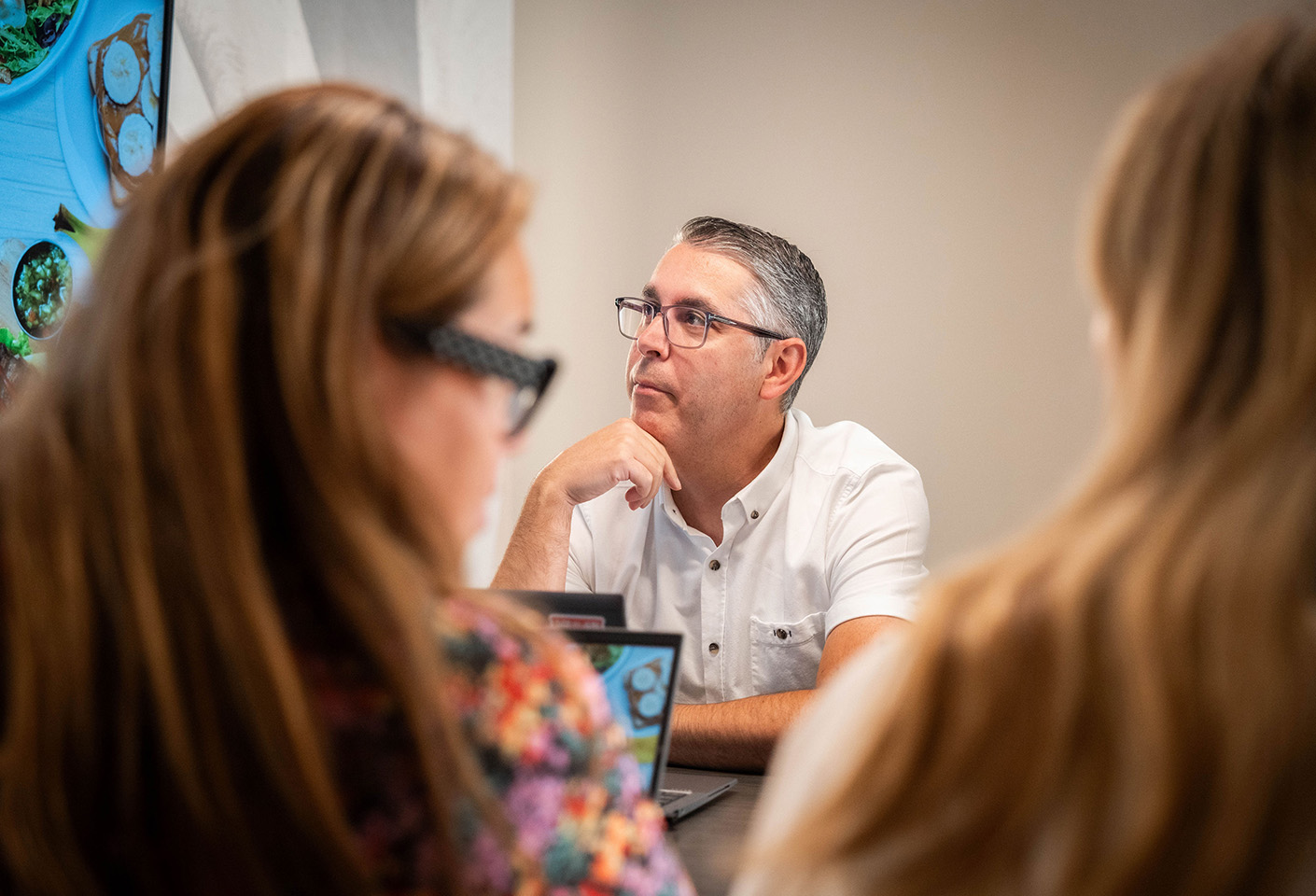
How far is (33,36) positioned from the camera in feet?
Result: 5.94

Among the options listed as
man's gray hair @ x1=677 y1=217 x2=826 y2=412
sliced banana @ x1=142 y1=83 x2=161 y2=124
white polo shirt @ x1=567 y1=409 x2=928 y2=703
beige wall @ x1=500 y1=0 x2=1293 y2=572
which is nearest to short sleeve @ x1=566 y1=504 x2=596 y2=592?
white polo shirt @ x1=567 y1=409 x2=928 y2=703

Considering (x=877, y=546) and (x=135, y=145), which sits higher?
(x=135, y=145)

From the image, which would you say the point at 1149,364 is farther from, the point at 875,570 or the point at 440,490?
the point at 875,570

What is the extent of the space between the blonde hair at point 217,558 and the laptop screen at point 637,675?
0.51 m

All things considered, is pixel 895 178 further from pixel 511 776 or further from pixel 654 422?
pixel 511 776

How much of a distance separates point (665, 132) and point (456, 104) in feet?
2.01

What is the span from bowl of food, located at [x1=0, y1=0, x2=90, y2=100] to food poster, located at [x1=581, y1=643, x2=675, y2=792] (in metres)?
1.49

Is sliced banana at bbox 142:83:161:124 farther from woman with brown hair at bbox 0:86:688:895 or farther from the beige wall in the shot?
woman with brown hair at bbox 0:86:688:895

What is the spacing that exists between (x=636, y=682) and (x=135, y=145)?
62.1 inches

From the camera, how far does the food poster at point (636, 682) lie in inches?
45.5

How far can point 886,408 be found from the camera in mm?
2812

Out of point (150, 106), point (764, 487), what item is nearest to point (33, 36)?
point (150, 106)

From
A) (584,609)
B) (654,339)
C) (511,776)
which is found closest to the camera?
(511,776)

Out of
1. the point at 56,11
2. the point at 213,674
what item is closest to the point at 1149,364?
the point at 213,674
